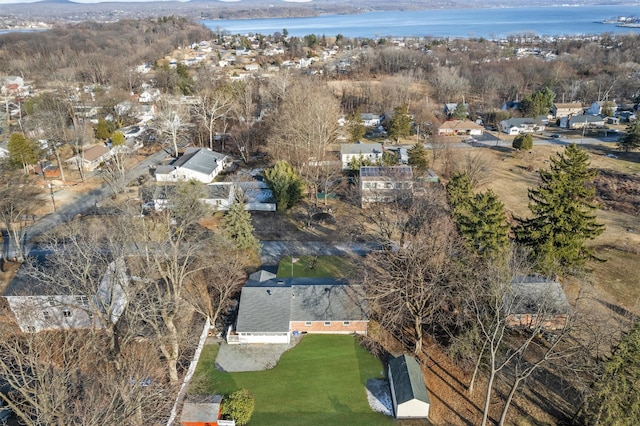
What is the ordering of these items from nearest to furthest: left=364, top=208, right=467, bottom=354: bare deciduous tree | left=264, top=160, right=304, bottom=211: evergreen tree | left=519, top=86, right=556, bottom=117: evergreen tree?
left=364, top=208, right=467, bottom=354: bare deciduous tree, left=264, top=160, right=304, bottom=211: evergreen tree, left=519, top=86, right=556, bottom=117: evergreen tree

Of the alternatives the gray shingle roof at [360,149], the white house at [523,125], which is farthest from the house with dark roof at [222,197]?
the white house at [523,125]

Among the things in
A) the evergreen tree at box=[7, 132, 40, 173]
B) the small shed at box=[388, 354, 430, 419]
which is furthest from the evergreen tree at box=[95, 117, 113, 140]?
the small shed at box=[388, 354, 430, 419]

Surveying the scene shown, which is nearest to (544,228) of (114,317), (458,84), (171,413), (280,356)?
(280,356)

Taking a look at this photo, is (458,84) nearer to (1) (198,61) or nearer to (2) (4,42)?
(1) (198,61)

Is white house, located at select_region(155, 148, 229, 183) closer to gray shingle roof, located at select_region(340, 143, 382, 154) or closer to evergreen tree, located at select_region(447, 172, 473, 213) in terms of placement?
gray shingle roof, located at select_region(340, 143, 382, 154)

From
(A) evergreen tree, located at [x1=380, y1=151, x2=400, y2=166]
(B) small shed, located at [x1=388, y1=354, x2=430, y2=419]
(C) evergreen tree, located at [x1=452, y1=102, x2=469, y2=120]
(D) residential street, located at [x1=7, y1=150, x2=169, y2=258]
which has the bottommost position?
(B) small shed, located at [x1=388, y1=354, x2=430, y2=419]

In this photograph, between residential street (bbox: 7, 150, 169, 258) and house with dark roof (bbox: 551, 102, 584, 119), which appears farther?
house with dark roof (bbox: 551, 102, 584, 119)
